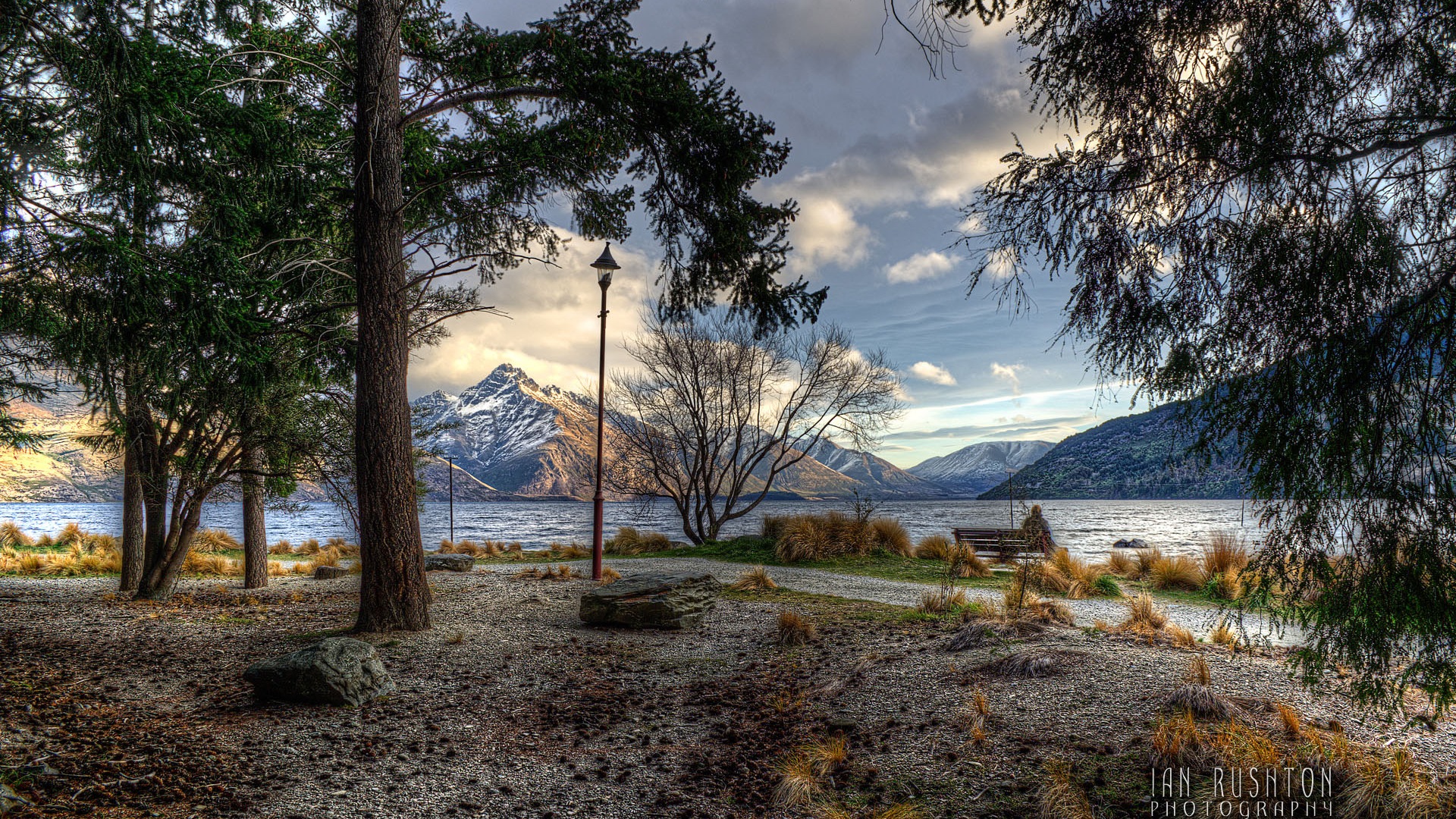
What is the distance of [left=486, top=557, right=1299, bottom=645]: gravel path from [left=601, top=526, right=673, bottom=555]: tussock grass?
342 centimetres

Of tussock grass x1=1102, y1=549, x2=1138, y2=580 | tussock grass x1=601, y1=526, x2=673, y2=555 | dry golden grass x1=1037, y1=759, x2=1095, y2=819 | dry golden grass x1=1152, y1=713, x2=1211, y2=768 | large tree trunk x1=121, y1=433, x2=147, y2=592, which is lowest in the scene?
tussock grass x1=601, y1=526, x2=673, y2=555

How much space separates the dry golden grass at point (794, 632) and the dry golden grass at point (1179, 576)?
7670 mm

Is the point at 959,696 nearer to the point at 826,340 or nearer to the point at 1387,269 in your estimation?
the point at 1387,269

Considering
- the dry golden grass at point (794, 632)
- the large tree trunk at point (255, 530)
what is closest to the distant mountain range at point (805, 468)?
the large tree trunk at point (255, 530)

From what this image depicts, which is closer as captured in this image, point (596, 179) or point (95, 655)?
point (95, 655)

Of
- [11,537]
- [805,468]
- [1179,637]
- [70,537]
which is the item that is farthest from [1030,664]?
[805,468]

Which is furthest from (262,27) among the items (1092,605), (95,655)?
(1092,605)

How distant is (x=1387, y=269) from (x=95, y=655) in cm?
921

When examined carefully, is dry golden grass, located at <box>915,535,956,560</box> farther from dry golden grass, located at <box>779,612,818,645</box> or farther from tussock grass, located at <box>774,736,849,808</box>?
tussock grass, located at <box>774,736,849,808</box>

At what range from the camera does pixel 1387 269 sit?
3238mm

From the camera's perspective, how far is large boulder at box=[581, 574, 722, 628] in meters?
7.59

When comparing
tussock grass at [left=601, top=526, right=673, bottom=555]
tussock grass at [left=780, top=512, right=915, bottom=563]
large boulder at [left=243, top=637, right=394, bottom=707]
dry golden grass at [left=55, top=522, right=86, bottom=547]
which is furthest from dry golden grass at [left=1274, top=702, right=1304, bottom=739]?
dry golden grass at [left=55, top=522, right=86, bottom=547]

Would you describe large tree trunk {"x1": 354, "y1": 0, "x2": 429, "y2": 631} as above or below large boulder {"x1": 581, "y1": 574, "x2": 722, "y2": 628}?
→ above

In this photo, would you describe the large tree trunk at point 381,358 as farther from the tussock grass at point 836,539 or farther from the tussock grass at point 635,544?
the tussock grass at point 635,544
